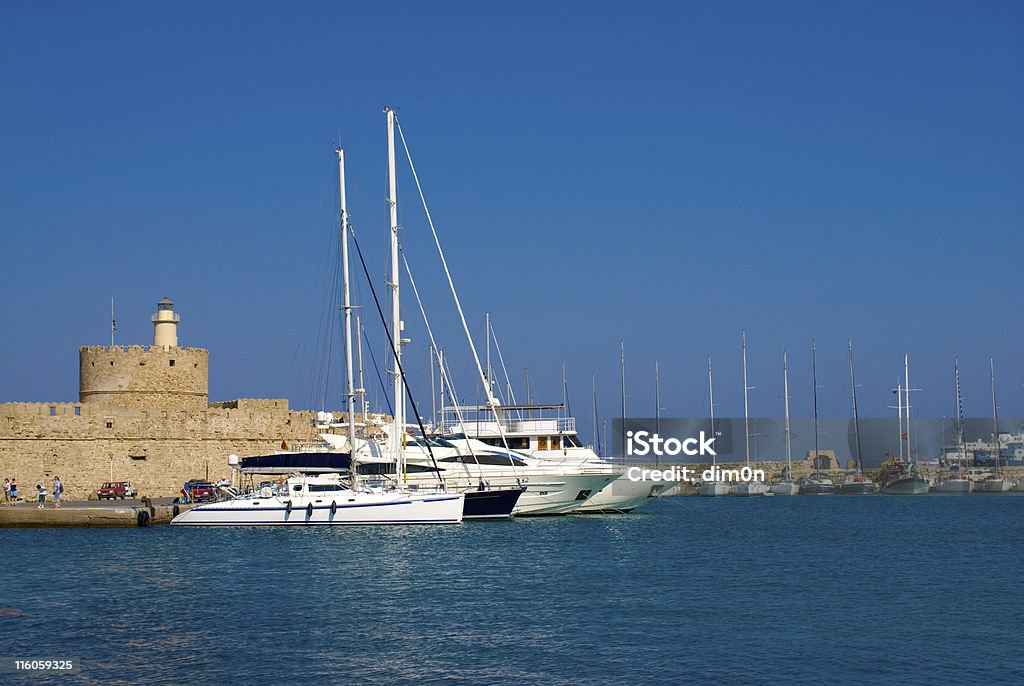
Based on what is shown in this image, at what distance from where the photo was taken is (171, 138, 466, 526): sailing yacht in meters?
29.3

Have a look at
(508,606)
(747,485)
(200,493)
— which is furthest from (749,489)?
(508,606)

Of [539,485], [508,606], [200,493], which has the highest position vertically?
[539,485]

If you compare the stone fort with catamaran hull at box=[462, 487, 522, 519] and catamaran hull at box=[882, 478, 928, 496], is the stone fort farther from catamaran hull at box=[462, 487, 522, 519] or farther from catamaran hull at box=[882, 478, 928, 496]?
catamaran hull at box=[882, 478, 928, 496]

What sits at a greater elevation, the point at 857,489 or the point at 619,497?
the point at 619,497

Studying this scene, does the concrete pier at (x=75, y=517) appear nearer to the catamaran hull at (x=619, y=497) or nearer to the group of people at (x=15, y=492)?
the group of people at (x=15, y=492)

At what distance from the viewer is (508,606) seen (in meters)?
18.4

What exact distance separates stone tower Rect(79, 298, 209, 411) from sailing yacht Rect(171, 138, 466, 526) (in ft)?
32.1

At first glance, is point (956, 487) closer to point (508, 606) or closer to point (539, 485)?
point (539, 485)

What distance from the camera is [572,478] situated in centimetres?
3288

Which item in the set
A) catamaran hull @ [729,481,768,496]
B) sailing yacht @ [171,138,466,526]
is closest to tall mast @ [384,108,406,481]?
sailing yacht @ [171,138,466,526]

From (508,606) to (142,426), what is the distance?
2385cm

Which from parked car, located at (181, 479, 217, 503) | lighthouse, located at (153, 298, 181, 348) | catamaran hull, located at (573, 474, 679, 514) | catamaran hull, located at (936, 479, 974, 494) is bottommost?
catamaran hull, located at (936, 479, 974, 494)

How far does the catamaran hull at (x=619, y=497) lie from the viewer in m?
35.3

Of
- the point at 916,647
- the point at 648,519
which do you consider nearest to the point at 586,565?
the point at 916,647
